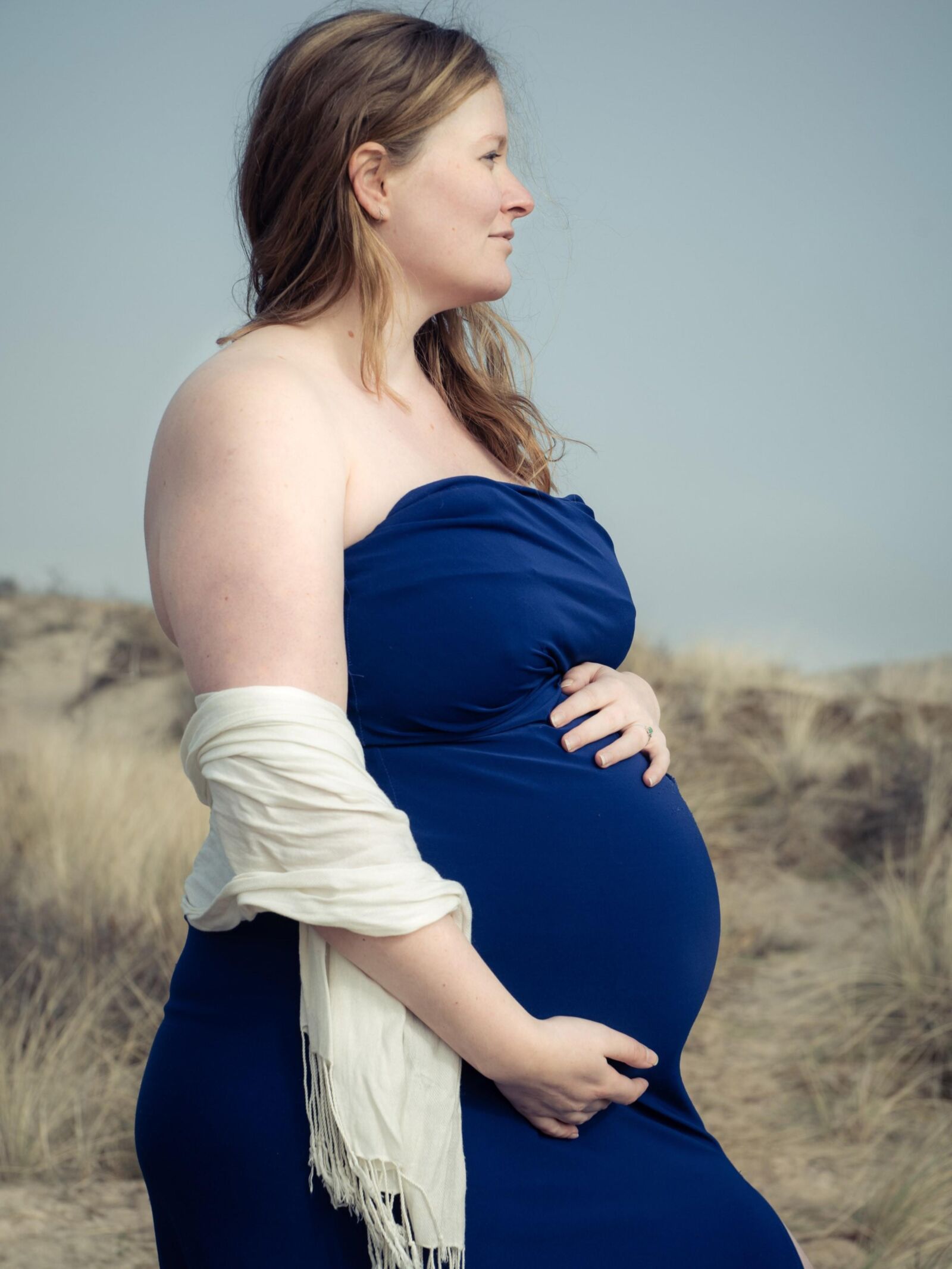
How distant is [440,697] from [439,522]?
0.66 feet

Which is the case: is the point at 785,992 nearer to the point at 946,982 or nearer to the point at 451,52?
the point at 946,982

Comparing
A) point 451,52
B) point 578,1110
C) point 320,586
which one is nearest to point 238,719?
point 320,586

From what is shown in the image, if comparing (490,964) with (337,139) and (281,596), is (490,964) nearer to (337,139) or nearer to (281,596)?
(281,596)

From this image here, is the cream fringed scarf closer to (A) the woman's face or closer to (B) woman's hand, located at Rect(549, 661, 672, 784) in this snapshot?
(B) woman's hand, located at Rect(549, 661, 672, 784)

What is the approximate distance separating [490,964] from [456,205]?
92 cm

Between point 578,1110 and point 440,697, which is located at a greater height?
point 440,697

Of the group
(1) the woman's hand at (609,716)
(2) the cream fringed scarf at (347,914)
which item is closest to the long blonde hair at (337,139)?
(1) the woman's hand at (609,716)

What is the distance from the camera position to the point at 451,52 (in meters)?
1.42

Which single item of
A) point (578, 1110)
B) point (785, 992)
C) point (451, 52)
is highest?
point (451, 52)

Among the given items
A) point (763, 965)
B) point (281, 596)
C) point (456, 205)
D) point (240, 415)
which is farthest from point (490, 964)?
point (763, 965)

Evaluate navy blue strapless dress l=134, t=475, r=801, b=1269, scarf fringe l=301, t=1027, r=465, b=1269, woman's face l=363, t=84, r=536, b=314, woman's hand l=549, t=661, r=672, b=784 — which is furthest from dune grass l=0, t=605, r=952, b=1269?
woman's face l=363, t=84, r=536, b=314

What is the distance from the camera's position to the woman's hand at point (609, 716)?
4.42ft

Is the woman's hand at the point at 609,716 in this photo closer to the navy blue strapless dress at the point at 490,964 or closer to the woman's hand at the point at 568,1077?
the navy blue strapless dress at the point at 490,964

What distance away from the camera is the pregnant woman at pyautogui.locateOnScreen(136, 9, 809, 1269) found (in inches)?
43.0
